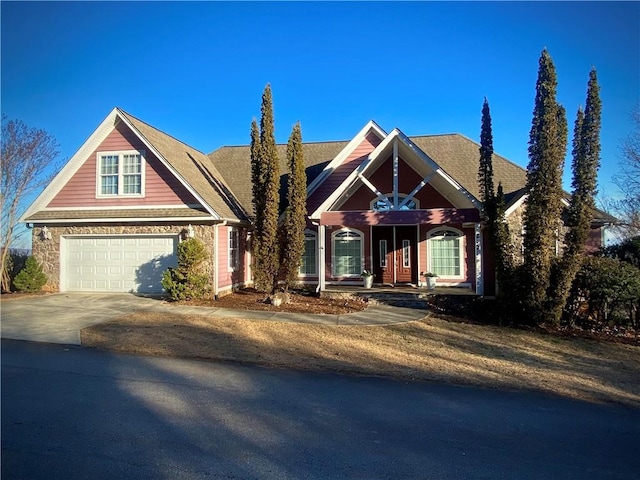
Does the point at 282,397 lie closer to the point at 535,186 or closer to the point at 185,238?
the point at 535,186

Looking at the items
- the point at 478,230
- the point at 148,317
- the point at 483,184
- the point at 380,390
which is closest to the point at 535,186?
the point at 483,184

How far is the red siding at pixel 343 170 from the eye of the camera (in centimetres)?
1739

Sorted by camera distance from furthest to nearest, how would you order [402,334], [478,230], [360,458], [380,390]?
[478,230]
[402,334]
[380,390]
[360,458]

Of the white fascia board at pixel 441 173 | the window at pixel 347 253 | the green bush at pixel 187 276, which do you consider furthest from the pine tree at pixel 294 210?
the white fascia board at pixel 441 173

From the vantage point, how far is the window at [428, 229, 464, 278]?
16953 mm

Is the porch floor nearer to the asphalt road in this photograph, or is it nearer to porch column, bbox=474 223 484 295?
porch column, bbox=474 223 484 295

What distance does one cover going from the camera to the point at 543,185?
10.6 meters

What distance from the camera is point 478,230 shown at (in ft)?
46.3

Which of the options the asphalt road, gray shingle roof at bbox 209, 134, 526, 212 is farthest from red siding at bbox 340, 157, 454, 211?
the asphalt road

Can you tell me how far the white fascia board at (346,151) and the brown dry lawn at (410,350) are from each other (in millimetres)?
8125

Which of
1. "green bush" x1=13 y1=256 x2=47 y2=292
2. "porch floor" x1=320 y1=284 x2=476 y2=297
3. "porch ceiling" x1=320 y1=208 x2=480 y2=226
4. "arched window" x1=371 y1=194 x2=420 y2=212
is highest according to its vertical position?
"arched window" x1=371 y1=194 x2=420 y2=212

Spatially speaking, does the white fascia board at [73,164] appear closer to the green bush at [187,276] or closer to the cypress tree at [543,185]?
the green bush at [187,276]

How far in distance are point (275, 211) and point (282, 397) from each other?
9.27 meters

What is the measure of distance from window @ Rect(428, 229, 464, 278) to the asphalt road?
10935 millimetres
